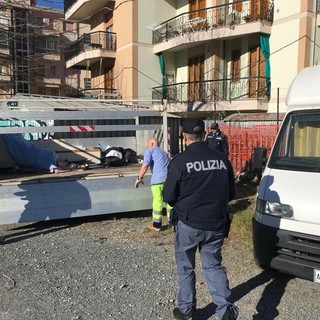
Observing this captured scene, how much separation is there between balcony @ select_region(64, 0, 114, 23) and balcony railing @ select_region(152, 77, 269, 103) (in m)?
7.42

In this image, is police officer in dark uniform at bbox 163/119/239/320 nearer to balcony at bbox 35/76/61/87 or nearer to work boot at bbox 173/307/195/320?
work boot at bbox 173/307/195/320

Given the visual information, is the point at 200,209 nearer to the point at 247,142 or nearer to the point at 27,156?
the point at 27,156

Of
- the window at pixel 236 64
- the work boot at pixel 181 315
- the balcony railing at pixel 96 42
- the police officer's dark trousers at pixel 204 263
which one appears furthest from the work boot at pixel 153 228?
the balcony railing at pixel 96 42

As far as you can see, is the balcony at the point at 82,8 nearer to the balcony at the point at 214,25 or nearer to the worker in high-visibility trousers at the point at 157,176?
the balcony at the point at 214,25

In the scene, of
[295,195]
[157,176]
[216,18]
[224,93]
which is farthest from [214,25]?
[295,195]

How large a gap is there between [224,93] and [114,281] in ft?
55.2

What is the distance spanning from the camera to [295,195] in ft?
14.2

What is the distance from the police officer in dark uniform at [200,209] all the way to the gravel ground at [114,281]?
58 cm

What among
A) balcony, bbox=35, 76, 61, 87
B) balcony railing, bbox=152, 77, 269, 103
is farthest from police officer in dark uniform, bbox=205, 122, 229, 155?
balcony, bbox=35, 76, 61, 87

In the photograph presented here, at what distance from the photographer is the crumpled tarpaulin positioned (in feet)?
26.1

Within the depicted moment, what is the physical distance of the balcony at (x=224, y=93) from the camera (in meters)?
18.9

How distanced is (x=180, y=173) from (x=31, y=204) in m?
3.96

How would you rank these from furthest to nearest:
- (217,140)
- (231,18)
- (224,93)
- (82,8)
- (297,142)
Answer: (82,8), (224,93), (231,18), (217,140), (297,142)

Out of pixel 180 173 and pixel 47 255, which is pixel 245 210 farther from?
pixel 180 173
